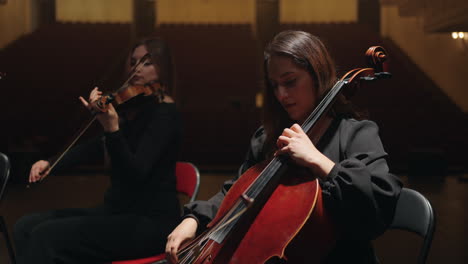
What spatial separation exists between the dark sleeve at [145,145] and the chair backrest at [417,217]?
29.0 inches

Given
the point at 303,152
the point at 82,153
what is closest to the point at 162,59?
the point at 82,153

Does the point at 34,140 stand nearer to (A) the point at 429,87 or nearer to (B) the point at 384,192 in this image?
(A) the point at 429,87

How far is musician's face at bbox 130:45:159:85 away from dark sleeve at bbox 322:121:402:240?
889 millimetres

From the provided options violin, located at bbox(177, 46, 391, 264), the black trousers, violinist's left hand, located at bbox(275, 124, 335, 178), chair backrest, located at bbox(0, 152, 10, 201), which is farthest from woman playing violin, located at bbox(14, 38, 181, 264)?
violinist's left hand, located at bbox(275, 124, 335, 178)

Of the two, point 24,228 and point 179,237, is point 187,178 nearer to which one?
point 24,228

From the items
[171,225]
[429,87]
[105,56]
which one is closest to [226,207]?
[171,225]

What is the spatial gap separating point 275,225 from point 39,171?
100 centimetres

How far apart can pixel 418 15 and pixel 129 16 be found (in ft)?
22.7

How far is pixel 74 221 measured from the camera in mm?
1445

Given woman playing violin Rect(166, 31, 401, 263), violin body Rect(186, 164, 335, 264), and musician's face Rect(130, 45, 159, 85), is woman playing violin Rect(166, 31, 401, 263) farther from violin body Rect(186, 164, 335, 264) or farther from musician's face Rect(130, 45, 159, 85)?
musician's face Rect(130, 45, 159, 85)

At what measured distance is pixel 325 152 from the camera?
111 cm

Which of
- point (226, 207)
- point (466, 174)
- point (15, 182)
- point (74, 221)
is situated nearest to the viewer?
point (226, 207)

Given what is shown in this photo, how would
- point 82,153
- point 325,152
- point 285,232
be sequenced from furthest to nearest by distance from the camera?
1. point 82,153
2. point 325,152
3. point 285,232

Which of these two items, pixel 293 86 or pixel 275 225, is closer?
pixel 275 225
